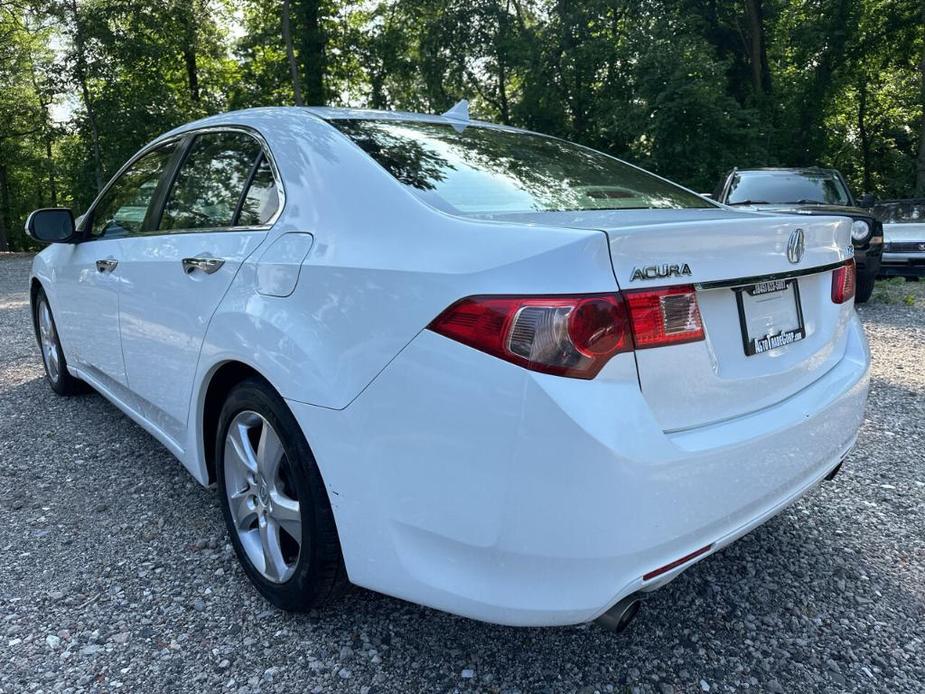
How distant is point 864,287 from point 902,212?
3.63 metres

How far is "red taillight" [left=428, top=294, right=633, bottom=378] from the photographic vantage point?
1481mm

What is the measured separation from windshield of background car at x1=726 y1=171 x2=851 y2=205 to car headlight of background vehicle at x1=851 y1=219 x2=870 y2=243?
30.4 inches

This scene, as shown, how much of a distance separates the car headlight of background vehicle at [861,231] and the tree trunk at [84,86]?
22.0 m

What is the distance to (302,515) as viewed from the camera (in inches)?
77.5

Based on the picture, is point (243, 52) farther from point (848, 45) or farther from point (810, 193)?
point (810, 193)

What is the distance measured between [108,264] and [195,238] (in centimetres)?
93

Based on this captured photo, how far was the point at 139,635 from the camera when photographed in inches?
84.7

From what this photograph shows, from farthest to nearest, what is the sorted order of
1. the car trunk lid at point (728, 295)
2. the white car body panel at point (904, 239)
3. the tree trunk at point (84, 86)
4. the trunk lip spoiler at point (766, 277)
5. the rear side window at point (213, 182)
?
the tree trunk at point (84, 86) → the white car body panel at point (904, 239) → the rear side window at point (213, 182) → the trunk lip spoiler at point (766, 277) → the car trunk lid at point (728, 295)

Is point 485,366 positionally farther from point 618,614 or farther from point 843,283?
point 843,283

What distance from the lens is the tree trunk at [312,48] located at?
2414 cm

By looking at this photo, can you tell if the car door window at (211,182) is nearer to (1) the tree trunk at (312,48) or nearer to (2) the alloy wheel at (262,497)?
(2) the alloy wheel at (262,497)

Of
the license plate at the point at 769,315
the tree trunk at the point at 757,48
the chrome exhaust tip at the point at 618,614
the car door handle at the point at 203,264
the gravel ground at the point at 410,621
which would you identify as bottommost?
the gravel ground at the point at 410,621

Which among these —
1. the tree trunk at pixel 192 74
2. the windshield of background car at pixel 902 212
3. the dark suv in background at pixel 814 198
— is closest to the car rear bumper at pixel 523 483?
the dark suv in background at pixel 814 198

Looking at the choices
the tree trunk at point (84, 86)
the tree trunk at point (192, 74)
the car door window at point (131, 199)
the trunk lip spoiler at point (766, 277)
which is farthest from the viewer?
the tree trunk at point (192, 74)
